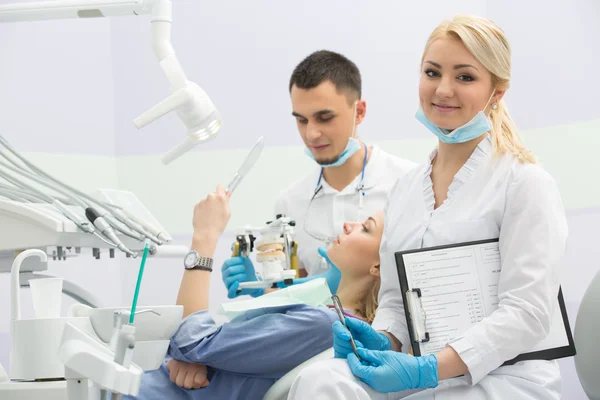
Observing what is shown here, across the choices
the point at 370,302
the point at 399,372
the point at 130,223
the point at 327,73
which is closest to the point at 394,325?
the point at 399,372

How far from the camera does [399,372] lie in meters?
1.55

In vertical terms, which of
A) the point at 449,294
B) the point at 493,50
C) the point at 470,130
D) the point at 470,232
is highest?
the point at 493,50

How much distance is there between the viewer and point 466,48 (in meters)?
1.75

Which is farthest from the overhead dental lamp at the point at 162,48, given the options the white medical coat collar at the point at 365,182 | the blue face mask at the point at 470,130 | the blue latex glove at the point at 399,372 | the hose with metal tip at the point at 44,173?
the white medical coat collar at the point at 365,182

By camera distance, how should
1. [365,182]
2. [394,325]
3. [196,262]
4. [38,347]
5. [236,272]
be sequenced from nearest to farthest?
[38,347] → [394,325] → [196,262] → [236,272] → [365,182]

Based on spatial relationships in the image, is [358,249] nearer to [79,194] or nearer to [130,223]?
[130,223]

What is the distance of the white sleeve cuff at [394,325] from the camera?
5.97ft

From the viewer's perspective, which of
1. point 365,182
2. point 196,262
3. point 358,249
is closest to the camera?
point 196,262

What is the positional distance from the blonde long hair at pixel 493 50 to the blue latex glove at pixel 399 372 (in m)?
0.52

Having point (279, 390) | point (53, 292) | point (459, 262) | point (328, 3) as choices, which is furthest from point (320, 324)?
point (328, 3)

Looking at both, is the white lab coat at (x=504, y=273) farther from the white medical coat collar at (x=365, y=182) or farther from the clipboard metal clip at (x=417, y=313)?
the white medical coat collar at (x=365, y=182)

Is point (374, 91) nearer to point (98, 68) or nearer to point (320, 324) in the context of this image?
point (98, 68)

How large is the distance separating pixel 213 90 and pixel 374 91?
2.66 feet

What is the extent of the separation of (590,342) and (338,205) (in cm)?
99
